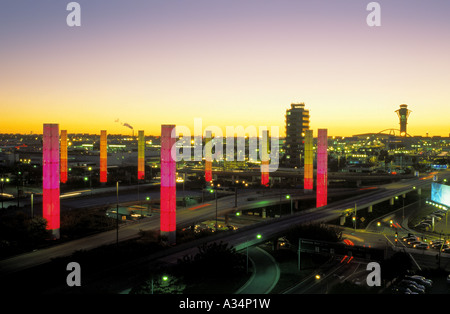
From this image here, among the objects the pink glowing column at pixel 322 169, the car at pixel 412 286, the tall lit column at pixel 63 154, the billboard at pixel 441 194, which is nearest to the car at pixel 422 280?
the car at pixel 412 286

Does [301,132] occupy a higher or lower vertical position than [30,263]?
higher

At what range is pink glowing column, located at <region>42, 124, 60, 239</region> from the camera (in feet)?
112

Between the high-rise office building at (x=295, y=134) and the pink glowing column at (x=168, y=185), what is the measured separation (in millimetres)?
117540

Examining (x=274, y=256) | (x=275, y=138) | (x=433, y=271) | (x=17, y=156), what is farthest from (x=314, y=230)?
(x=275, y=138)

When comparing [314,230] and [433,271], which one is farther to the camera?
[314,230]

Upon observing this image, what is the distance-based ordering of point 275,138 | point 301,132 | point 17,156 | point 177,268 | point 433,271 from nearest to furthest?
point 177,268, point 433,271, point 17,156, point 301,132, point 275,138

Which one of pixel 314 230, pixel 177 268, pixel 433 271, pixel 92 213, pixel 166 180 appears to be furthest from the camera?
pixel 92 213

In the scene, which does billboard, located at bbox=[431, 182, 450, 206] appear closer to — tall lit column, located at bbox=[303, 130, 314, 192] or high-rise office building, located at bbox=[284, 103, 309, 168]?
tall lit column, located at bbox=[303, 130, 314, 192]

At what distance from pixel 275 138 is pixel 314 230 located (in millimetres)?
160285

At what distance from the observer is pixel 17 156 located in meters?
116

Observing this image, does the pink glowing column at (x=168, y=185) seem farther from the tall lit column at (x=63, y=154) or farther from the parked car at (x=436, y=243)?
the tall lit column at (x=63, y=154)

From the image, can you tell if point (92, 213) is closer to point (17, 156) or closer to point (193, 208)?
point (193, 208)

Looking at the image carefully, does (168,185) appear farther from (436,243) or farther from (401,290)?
(436,243)

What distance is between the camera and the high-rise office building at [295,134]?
484 feet
